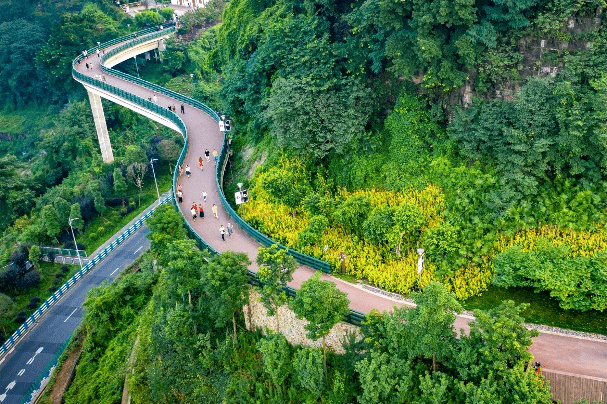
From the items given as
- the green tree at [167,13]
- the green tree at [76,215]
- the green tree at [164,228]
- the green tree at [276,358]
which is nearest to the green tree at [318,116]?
the green tree at [164,228]

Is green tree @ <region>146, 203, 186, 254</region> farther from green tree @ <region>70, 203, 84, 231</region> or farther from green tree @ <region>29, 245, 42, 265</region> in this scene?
green tree @ <region>70, 203, 84, 231</region>

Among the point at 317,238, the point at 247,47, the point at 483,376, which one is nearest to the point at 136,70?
the point at 247,47

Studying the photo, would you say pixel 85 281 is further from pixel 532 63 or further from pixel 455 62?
pixel 532 63

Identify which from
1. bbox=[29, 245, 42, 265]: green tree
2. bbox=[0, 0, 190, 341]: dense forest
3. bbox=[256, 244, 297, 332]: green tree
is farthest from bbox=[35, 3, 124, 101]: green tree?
bbox=[256, 244, 297, 332]: green tree

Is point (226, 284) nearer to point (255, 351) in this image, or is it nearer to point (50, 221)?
point (255, 351)

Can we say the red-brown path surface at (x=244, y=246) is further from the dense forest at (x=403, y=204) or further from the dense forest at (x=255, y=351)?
the dense forest at (x=255, y=351)

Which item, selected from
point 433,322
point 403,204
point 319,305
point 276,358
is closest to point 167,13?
point 403,204
